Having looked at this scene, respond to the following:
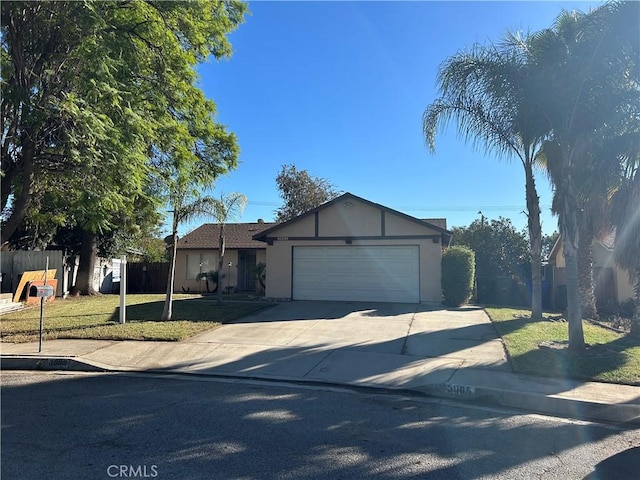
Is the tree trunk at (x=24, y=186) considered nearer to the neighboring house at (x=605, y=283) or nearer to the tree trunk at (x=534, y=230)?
the tree trunk at (x=534, y=230)

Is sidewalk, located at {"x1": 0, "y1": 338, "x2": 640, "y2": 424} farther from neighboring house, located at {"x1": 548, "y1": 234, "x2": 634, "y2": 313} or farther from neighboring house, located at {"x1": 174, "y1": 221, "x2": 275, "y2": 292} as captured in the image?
neighboring house, located at {"x1": 174, "y1": 221, "x2": 275, "y2": 292}

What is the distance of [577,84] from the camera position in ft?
29.2

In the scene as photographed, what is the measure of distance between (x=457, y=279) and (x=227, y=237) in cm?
1471

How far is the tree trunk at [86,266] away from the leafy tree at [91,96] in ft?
35.8

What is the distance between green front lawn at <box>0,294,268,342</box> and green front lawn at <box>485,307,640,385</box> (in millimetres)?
7146

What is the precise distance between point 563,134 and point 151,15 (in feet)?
30.9

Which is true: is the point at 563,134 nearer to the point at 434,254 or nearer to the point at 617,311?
the point at 434,254

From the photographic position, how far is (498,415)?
5848 millimetres

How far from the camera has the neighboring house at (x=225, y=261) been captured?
2522 cm

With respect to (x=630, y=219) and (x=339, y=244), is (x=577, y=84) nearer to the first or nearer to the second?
(x=630, y=219)

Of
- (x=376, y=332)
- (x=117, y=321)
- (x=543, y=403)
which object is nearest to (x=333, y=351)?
(x=376, y=332)

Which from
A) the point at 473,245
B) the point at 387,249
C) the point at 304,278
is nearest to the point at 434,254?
the point at 387,249

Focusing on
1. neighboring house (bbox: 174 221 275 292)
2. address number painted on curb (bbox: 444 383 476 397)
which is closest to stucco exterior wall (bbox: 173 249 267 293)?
neighboring house (bbox: 174 221 275 292)

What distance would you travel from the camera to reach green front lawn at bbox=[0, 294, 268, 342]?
1044cm
